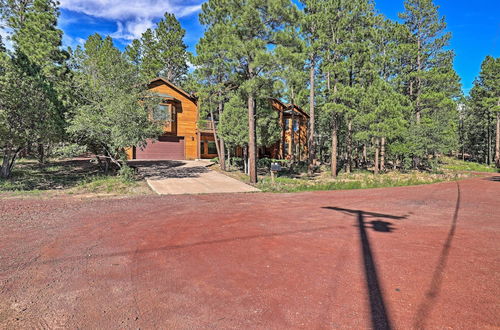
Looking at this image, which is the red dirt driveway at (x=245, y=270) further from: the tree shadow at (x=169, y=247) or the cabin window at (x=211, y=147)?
the cabin window at (x=211, y=147)

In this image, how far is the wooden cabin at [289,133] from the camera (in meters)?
30.0

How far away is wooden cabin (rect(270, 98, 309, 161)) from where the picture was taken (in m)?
30.0

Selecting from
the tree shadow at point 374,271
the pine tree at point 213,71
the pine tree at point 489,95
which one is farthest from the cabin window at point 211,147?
the pine tree at point 489,95

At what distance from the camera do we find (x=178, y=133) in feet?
84.7

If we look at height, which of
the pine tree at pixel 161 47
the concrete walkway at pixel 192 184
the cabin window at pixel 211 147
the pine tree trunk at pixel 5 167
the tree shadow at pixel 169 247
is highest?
the pine tree at pixel 161 47

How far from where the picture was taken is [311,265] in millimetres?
4195

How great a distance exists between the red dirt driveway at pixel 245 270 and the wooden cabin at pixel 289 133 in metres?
23.0

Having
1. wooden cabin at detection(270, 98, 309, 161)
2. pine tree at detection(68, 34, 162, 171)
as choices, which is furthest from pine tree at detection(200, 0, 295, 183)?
wooden cabin at detection(270, 98, 309, 161)

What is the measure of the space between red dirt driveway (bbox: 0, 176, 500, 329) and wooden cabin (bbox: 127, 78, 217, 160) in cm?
1815

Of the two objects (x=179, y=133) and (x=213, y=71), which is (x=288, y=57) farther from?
(x=179, y=133)

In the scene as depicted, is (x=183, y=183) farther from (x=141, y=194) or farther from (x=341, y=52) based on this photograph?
(x=341, y=52)

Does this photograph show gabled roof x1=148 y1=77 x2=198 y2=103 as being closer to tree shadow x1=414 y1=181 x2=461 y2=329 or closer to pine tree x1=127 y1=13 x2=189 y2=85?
pine tree x1=127 y1=13 x2=189 y2=85

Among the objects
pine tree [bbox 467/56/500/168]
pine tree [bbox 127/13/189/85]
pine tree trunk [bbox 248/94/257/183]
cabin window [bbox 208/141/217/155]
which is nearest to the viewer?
pine tree trunk [bbox 248/94/257/183]

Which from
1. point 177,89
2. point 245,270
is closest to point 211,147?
point 177,89
